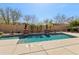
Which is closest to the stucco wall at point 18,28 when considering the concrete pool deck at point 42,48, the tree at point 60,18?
the tree at point 60,18

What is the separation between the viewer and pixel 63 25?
16.8 feet

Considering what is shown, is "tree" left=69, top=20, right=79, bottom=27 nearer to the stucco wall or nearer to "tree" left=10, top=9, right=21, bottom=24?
the stucco wall

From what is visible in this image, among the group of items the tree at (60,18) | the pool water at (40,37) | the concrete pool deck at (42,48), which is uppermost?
the tree at (60,18)

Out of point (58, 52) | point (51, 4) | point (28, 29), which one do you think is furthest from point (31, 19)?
point (58, 52)

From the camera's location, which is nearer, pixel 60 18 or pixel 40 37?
pixel 60 18

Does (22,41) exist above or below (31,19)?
below

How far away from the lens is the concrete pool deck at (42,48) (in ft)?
16.2

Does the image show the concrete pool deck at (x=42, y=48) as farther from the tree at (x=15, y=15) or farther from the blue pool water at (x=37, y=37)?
the tree at (x=15, y=15)

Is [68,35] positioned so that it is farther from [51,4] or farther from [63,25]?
[51,4]

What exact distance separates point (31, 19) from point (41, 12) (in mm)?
280

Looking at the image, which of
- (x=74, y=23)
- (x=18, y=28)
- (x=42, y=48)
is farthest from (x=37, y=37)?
(x=74, y=23)

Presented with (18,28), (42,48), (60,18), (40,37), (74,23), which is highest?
(60,18)

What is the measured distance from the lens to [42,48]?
4.98 metres

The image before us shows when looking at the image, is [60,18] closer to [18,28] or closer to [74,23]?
[74,23]
